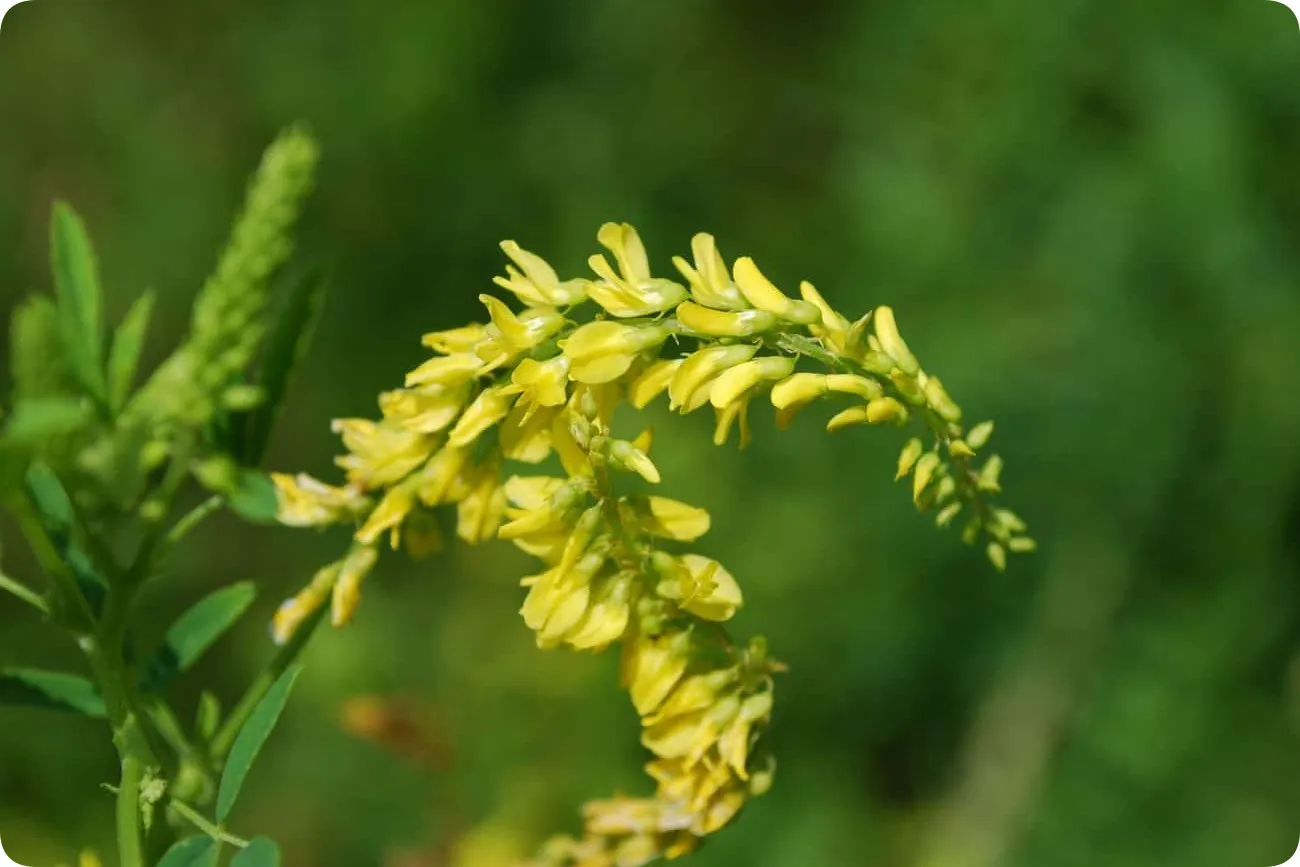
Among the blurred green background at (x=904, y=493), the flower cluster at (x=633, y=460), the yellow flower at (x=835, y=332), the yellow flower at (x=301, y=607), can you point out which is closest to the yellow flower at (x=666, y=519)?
the flower cluster at (x=633, y=460)

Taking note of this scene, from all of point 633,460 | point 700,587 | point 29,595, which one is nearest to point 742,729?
point 700,587

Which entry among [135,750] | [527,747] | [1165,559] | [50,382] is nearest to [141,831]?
[135,750]

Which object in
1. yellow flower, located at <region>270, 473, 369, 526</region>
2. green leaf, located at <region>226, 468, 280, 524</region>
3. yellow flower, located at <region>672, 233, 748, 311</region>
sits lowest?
green leaf, located at <region>226, 468, 280, 524</region>

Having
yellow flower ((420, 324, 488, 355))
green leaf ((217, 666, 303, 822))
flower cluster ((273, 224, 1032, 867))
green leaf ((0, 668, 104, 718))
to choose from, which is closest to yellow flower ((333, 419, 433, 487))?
flower cluster ((273, 224, 1032, 867))

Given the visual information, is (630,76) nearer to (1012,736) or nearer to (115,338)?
(1012,736)

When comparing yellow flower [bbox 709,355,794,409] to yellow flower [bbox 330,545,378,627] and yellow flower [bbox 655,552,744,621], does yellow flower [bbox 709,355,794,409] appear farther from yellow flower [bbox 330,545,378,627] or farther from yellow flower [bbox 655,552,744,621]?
yellow flower [bbox 330,545,378,627]

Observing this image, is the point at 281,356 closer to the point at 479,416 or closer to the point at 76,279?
the point at 76,279
